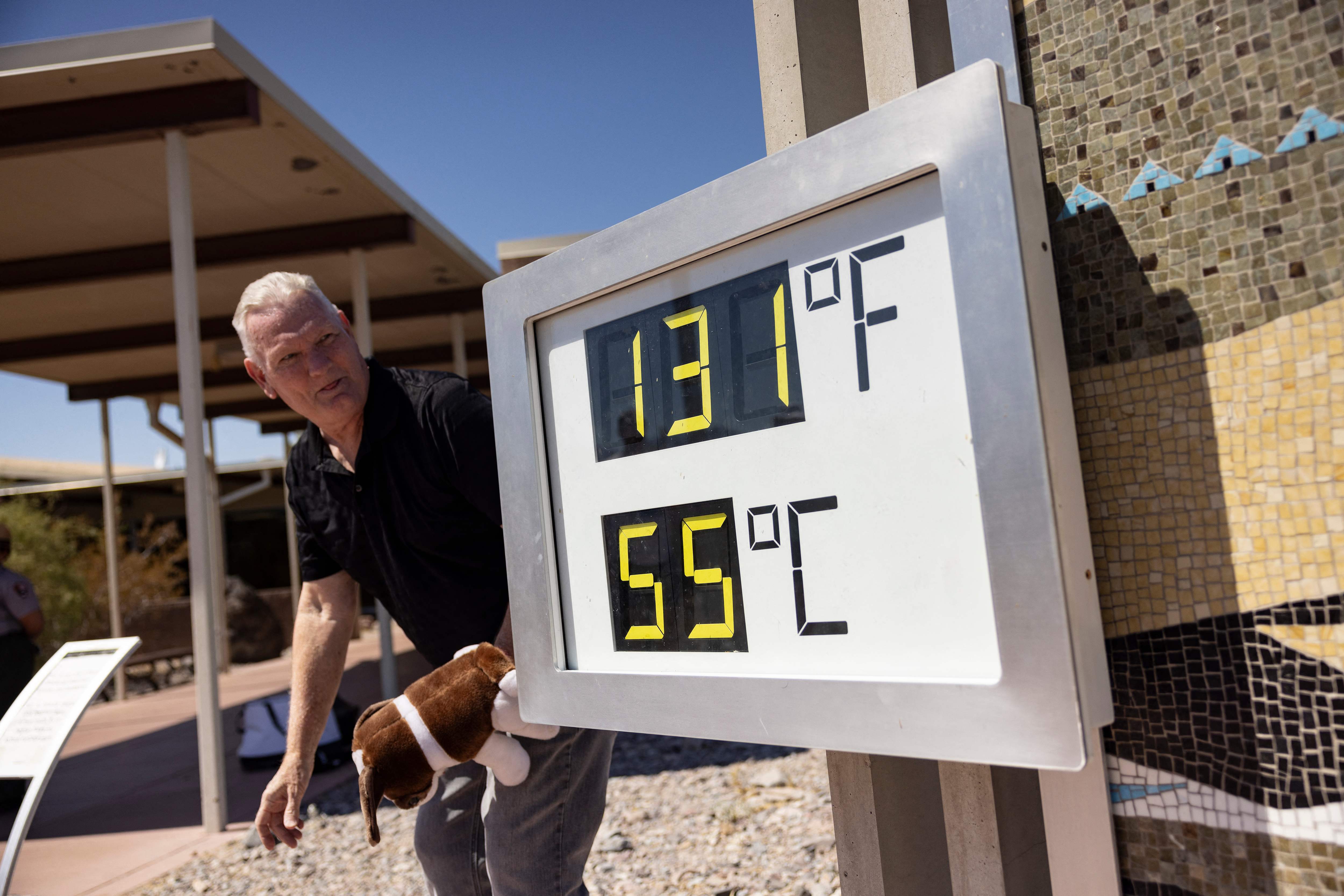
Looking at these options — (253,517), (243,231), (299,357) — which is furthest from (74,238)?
(253,517)

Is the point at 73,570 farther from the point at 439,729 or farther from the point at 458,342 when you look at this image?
the point at 439,729

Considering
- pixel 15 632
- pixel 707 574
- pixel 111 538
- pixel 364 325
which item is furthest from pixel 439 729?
pixel 111 538

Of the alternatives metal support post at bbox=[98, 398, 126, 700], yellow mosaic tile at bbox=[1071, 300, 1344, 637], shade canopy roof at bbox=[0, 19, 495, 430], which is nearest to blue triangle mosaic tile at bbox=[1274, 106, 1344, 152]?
yellow mosaic tile at bbox=[1071, 300, 1344, 637]

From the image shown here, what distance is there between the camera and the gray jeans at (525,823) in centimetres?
178

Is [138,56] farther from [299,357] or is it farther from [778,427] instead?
[778,427]

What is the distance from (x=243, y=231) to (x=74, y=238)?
4.06 feet

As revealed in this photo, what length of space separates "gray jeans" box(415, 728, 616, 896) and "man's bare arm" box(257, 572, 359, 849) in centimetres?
27

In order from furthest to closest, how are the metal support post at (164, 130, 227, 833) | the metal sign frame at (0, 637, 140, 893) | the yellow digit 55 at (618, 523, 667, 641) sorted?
the metal support post at (164, 130, 227, 833) → the metal sign frame at (0, 637, 140, 893) → the yellow digit 55 at (618, 523, 667, 641)

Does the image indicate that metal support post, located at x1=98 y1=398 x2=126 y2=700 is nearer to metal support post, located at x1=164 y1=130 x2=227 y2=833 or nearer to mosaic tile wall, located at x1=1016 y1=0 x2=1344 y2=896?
metal support post, located at x1=164 y1=130 x2=227 y2=833

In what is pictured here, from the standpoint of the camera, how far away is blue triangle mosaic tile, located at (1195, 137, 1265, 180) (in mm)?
797

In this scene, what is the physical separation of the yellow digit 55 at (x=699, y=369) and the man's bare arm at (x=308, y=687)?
1.35 meters

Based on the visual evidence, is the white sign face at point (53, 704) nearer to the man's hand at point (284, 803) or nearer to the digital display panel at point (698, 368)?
the man's hand at point (284, 803)

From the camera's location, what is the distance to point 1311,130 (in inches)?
30.1

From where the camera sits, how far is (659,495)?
44.6 inches
